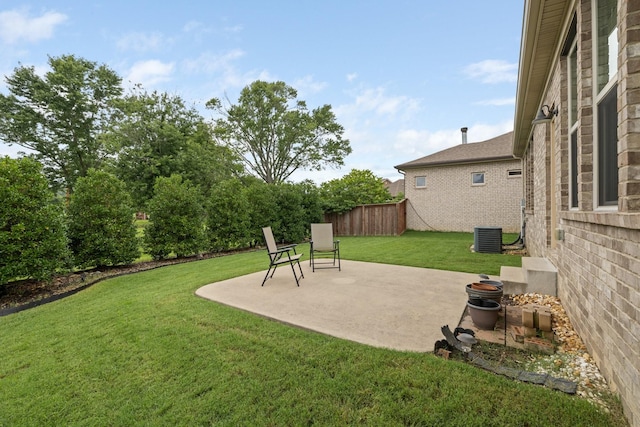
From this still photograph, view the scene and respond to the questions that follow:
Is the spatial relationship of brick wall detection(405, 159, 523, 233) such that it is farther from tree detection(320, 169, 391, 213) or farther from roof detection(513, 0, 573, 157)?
roof detection(513, 0, 573, 157)

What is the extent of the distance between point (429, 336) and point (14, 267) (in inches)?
248

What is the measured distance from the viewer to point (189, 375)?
2201mm

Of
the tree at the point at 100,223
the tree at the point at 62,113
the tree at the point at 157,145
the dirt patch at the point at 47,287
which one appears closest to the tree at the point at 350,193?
the tree at the point at 157,145

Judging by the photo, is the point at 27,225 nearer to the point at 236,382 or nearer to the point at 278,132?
the point at 236,382

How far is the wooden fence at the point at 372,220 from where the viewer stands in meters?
14.4

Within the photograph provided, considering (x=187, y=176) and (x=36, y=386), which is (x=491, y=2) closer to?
(x=36, y=386)

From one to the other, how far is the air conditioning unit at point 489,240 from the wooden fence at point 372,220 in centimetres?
606

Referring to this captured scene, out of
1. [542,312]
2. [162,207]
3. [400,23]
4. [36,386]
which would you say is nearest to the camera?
[36,386]

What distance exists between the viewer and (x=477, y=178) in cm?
1407

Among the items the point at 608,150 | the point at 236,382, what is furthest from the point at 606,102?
the point at 236,382

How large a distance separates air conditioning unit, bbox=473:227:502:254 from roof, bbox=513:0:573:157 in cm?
330

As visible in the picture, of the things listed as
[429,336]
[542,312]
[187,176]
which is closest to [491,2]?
[542,312]

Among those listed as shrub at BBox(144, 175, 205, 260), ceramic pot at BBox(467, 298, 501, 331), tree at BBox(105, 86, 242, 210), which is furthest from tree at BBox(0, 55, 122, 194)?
ceramic pot at BBox(467, 298, 501, 331)

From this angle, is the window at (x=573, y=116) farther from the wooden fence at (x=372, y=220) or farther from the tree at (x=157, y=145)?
→ the tree at (x=157, y=145)
